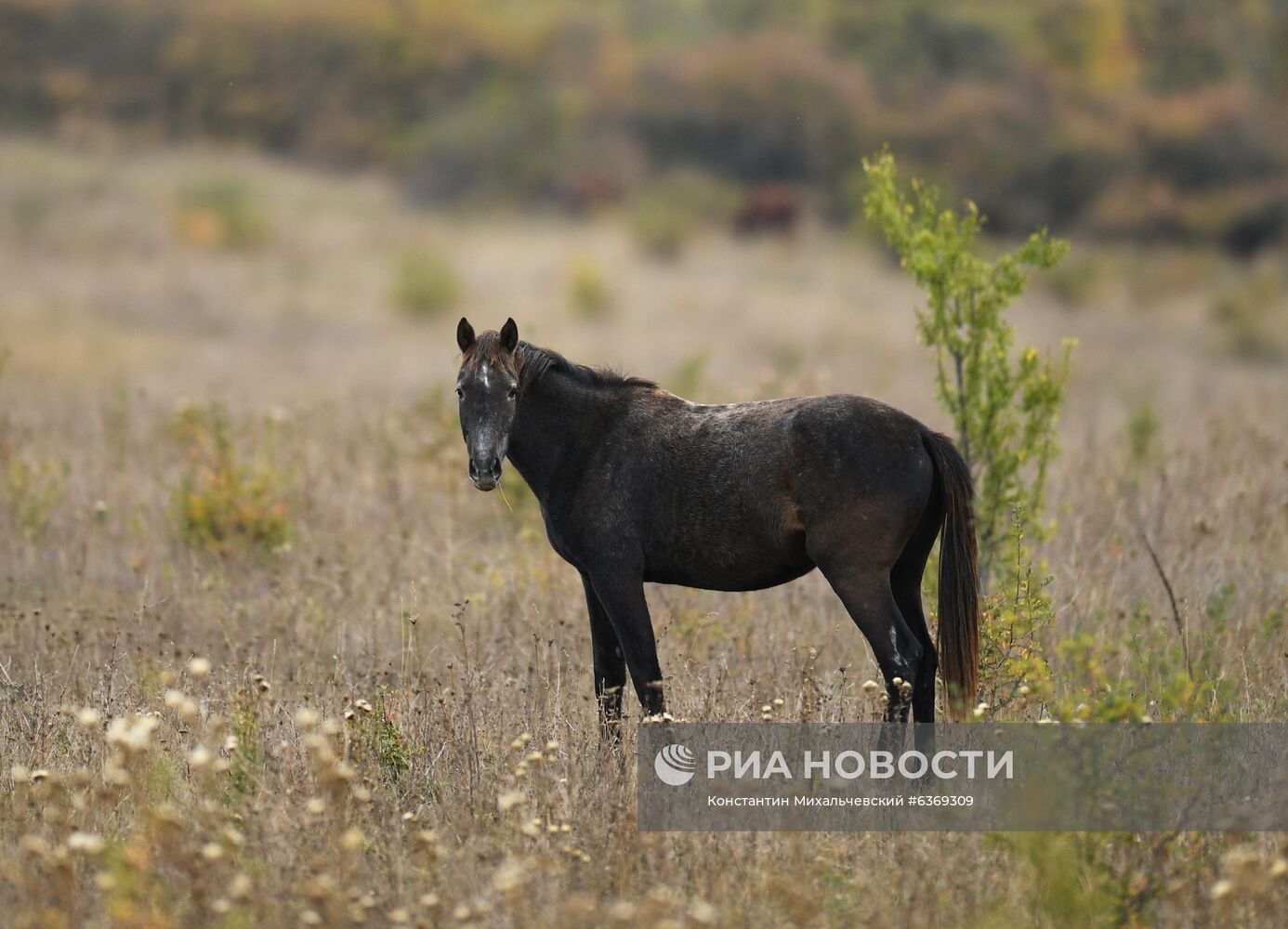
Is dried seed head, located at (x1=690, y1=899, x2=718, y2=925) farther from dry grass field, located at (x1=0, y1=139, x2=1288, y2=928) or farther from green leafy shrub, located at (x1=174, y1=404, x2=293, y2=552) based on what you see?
green leafy shrub, located at (x1=174, y1=404, x2=293, y2=552)

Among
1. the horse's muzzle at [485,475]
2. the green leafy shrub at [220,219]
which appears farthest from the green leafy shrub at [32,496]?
the green leafy shrub at [220,219]

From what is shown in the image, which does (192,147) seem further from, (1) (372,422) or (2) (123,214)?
(1) (372,422)

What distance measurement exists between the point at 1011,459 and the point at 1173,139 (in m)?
39.7

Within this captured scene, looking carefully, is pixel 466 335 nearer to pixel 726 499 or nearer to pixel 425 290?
pixel 726 499

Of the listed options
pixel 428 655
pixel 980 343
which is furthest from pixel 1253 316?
pixel 428 655

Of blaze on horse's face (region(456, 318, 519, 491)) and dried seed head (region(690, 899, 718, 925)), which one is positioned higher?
blaze on horse's face (region(456, 318, 519, 491))

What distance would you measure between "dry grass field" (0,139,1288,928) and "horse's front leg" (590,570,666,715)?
352mm

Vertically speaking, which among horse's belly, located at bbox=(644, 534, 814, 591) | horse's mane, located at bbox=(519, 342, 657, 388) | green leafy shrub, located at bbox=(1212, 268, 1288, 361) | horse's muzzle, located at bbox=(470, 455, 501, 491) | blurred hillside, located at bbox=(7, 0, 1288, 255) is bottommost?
horse's belly, located at bbox=(644, 534, 814, 591)

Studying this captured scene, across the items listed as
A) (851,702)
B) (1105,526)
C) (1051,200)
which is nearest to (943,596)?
(851,702)

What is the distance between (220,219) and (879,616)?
2816 centimetres

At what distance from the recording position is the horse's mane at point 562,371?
5875 millimetres

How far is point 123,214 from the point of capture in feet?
102

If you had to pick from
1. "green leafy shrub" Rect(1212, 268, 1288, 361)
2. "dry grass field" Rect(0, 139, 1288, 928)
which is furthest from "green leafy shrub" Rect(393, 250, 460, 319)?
"green leafy shrub" Rect(1212, 268, 1288, 361)

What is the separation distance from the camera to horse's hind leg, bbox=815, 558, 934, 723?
541cm
